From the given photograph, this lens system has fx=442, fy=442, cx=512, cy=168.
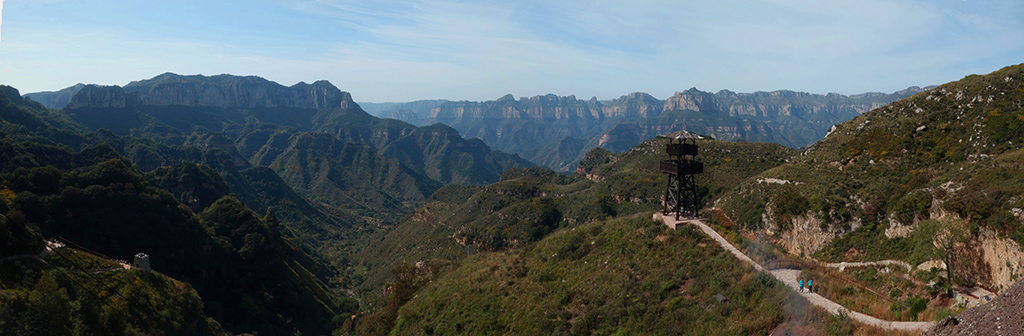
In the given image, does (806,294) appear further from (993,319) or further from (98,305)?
(98,305)

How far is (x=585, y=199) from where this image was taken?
4951 inches

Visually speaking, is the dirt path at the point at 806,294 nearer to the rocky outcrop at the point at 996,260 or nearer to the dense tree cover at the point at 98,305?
the rocky outcrop at the point at 996,260

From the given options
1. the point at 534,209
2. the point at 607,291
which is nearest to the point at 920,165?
the point at 607,291

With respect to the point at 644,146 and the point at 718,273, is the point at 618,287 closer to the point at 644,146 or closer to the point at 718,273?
the point at 718,273

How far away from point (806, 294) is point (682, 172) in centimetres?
1359

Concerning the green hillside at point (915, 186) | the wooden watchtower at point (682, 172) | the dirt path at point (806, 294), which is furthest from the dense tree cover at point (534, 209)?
the dirt path at point (806, 294)

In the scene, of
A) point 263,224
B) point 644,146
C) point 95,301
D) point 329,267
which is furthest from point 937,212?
point 329,267

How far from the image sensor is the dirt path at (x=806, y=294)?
16719mm

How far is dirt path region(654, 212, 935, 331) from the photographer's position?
16719 millimetres

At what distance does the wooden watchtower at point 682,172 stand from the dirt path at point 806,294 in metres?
1.59

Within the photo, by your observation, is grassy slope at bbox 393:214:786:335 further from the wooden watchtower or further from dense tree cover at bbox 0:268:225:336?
dense tree cover at bbox 0:268:225:336

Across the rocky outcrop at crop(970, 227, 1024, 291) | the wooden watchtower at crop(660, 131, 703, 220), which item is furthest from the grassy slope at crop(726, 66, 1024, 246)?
the wooden watchtower at crop(660, 131, 703, 220)

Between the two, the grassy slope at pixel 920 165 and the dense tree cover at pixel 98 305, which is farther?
the dense tree cover at pixel 98 305

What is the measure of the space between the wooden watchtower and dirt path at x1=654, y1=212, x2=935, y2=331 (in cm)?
159
